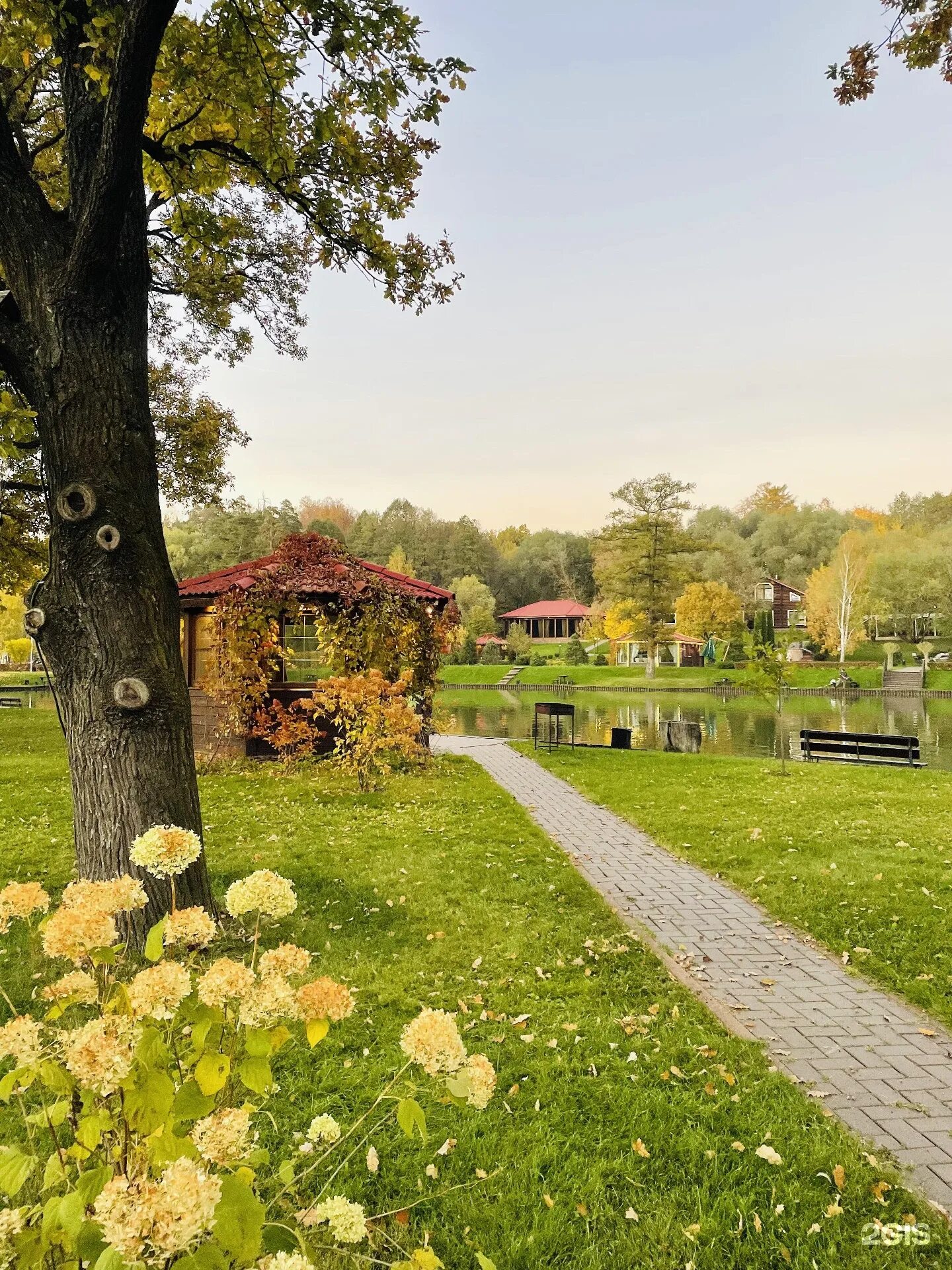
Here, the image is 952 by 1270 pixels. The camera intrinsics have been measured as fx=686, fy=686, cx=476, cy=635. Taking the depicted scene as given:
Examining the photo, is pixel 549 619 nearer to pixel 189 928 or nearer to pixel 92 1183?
pixel 189 928

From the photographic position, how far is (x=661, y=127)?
37.3 feet

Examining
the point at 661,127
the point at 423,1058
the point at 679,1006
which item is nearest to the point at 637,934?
the point at 679,1006

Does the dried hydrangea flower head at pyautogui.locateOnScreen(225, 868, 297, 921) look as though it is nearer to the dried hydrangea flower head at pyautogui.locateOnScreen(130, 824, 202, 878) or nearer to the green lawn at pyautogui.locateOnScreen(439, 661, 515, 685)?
the dried hydrangea flower head at pyautogui.locateOnScreen(130, 824, 202, 878)

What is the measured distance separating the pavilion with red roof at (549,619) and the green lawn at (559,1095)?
53.3 m

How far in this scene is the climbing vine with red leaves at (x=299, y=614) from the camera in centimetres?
1118

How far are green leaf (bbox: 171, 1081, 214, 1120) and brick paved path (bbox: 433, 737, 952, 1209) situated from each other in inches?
106

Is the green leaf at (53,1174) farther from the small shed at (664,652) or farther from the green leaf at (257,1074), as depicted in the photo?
the small shed at (664,652)

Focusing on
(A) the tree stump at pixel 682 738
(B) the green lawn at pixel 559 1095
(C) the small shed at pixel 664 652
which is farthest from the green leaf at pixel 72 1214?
(C) the small shed at pixel 664 652

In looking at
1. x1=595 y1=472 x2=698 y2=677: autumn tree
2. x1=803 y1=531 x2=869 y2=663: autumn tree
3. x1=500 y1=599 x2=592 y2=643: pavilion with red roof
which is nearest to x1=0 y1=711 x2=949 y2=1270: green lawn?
x1=595 y1=472 x2=698 y2=677: autumn tree

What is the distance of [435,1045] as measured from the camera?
51.6 inches

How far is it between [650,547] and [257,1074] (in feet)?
135

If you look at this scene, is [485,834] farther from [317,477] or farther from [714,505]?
[714,505]

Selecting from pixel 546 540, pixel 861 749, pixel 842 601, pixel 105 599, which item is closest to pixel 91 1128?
pixel 105 599

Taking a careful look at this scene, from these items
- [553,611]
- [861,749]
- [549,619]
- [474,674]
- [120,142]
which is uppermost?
[120,142]
